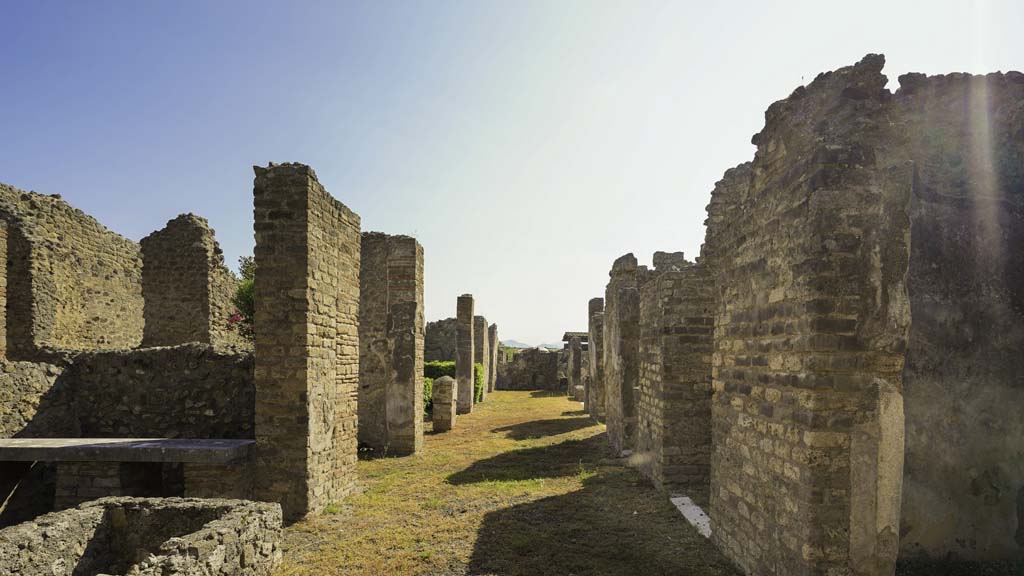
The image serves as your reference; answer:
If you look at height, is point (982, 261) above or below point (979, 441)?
above

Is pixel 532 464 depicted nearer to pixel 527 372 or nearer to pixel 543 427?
pixel 543 427

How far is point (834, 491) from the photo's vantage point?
360 cm

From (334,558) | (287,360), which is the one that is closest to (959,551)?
(334,558)

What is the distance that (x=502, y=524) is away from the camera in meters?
6.29

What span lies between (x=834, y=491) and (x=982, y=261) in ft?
7.77

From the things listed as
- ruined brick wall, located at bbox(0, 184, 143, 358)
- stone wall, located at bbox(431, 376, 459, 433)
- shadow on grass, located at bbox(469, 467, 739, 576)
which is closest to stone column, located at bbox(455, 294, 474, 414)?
stone wall, located at bbox(431, 376, 459, 433)

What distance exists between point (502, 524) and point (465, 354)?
1181cm

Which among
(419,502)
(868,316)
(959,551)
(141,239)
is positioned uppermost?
(141,239)

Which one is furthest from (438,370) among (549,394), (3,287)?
(3,287)

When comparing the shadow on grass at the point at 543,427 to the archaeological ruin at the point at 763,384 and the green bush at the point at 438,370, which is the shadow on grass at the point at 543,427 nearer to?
the archaeological ruin at the point at 763,384

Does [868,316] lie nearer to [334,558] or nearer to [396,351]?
[334,558]

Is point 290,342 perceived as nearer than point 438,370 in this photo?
Yes

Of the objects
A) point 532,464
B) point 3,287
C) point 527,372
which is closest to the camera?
point 532,464

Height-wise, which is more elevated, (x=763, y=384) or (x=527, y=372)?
(x=763, y=384)
